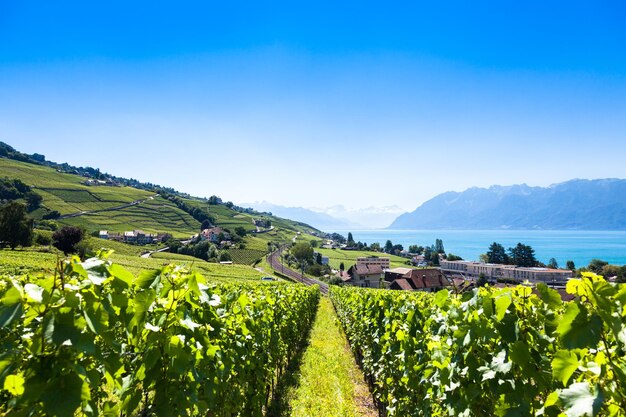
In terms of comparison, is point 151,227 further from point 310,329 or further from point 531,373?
point 531,373

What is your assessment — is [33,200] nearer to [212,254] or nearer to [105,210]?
[105,210]

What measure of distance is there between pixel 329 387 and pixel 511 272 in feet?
454

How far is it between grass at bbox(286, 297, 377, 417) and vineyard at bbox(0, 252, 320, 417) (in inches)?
190

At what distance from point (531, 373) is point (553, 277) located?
134 meters

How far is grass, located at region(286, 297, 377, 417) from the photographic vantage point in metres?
9.95

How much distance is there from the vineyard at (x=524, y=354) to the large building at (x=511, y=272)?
105 meters

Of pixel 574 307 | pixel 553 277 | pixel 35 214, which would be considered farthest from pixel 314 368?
pixel 35 214

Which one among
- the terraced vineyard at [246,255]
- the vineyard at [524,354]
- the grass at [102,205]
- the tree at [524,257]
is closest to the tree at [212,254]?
the terraced vineyard at [246,255]

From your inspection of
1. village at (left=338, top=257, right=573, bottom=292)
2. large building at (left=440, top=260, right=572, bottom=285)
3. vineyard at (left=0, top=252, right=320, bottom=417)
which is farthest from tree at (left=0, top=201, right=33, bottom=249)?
large building at (left=440, top=260, right=572, bottom=285)

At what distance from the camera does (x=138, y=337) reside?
3.11 meters

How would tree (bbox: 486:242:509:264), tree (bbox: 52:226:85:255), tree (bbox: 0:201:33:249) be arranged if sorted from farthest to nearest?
tree (bbox: 486:242:509:264)
tree (bbox: 0:201:33:249)
tree (bbox: 52:226:85:255)

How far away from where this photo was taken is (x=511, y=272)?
129125mm

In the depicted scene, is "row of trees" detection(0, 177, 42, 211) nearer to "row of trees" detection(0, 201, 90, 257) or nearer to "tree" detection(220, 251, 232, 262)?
"row of trees" detection(0, 201, 90, 257)

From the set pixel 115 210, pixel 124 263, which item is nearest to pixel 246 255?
pixel 124 263
